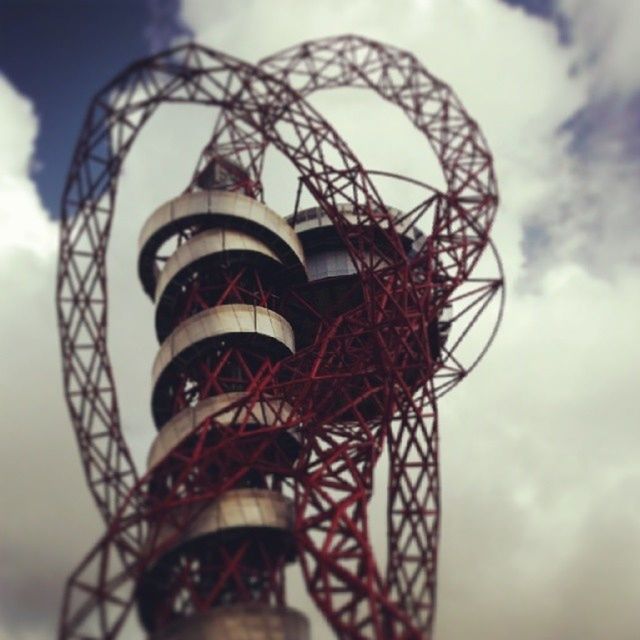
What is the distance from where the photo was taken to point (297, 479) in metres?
44.0

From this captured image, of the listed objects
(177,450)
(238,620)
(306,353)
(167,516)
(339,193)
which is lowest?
(238,620)

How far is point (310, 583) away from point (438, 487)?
1077 cm

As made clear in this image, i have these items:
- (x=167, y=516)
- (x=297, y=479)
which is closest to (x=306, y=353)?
(x=297, y=479)

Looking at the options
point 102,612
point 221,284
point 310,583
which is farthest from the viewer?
point 221,284

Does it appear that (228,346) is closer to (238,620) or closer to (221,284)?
→ (221,284)

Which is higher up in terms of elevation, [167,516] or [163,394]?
[163,394]

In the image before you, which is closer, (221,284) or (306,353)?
(306,353)

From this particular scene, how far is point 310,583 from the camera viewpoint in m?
38.7

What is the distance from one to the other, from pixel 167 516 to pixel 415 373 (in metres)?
22.2

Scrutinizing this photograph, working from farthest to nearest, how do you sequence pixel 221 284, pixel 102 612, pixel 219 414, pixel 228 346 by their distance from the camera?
pixel 221 284, pixel 228 346, pixel 219 414, pixel 102 612

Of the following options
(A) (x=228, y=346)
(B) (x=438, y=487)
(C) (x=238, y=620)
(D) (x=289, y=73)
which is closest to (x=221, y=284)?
(A) (x=228, y=346)

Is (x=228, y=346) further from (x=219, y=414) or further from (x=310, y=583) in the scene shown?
(x=310, y=583)

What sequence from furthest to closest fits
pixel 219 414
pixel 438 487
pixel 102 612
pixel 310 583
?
1. pixel 438 487
2. pixel 219 414
3. pixel 310 583
4. pixel 102 612

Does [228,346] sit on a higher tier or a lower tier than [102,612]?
higher
